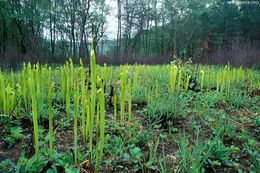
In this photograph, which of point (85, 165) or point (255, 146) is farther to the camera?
point (255, 146)

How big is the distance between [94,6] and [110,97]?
21.6m

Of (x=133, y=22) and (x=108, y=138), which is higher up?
(x=133, y=22)

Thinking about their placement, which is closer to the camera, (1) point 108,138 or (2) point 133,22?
(1) point 108,138

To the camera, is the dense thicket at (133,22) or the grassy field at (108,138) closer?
the grassy field at (108,138)

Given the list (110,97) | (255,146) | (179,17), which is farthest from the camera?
(179,17)

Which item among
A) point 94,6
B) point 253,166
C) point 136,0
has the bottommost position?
point 253,166

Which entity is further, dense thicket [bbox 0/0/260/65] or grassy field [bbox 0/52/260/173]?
dense thicket [bbox 0/0/260/65]

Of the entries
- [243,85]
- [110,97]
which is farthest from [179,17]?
[110,97]

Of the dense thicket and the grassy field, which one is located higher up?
the dense thicket

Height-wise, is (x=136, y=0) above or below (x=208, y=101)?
above

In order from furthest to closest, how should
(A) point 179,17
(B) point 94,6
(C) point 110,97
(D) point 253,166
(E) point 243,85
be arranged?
(A) point 179,17
(B) point 94,6
(E) point 243,85
(C) point 110,97
(D) point 253,166

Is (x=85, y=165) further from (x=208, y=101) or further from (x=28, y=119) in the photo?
(x=208, y=101)

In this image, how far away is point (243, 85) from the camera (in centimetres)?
314

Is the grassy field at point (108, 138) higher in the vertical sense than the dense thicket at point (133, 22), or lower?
lower
